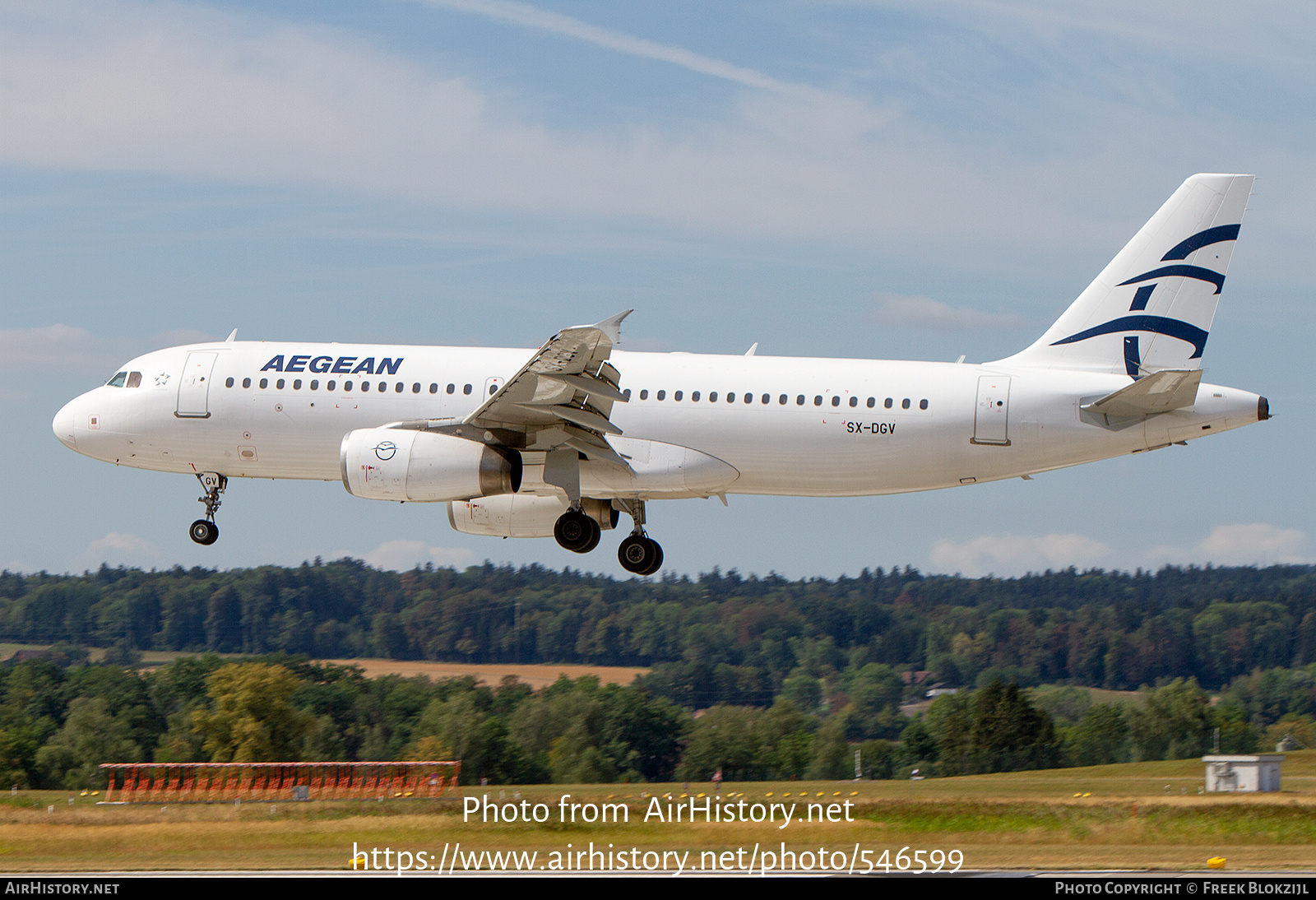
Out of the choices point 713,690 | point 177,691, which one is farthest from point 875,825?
point 713,690

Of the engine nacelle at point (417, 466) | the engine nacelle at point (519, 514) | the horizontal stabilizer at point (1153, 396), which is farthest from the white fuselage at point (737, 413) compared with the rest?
the engine nacelle at point (519, 514)

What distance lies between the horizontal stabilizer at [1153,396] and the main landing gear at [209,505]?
72.8 ft

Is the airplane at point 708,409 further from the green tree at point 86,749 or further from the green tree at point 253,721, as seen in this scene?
the green tree at point 86,749

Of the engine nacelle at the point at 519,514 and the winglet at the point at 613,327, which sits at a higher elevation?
the winglet at the point at 613,327

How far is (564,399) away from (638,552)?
5.79 m

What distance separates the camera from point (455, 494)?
111 feet

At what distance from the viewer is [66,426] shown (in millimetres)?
38500

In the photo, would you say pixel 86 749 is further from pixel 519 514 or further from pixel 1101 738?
pixel 1101 738

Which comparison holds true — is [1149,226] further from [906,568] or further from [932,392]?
[906,568]

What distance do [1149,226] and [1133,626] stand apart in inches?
5152

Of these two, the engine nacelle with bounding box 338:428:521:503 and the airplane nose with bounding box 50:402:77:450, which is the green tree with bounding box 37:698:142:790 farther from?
the engine nacelle with bounding box 338:428:521:503

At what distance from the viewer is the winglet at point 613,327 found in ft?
100

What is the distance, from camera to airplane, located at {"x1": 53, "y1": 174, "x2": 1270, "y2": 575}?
110 ft

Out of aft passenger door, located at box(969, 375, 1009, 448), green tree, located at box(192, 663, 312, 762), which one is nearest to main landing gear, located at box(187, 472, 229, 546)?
aft passenger door, located at box(969, 375, 1009, 448)
